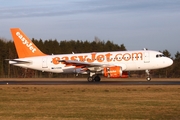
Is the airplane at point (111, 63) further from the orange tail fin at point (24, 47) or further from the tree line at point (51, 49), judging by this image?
the tree line at point (51, 49)

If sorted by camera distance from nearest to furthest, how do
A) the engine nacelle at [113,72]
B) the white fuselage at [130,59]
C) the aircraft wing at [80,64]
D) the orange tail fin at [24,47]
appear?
the engine nacelle at [113,72], the aircraft wing at [80,64], the white fuselage at [130,59], the orange tail fin at [24,47]

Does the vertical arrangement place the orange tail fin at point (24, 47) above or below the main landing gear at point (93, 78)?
above

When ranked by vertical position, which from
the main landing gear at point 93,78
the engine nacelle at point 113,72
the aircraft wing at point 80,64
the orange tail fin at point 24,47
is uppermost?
the orange tail fin at point 24,47

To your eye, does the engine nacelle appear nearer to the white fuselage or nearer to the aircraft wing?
the aircraft wing

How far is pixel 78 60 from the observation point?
1829 inches

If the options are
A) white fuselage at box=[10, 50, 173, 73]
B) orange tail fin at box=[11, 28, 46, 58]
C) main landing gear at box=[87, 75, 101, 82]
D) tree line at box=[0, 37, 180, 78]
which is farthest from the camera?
tree line at box=[0, 37, 180, 78]

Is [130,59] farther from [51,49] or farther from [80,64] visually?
[51,49]

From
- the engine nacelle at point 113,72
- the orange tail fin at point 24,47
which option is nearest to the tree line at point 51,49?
the orange tail fin at point 24,47

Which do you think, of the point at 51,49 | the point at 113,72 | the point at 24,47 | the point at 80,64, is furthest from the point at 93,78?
the point at 51,49

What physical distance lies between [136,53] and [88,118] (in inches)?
1181

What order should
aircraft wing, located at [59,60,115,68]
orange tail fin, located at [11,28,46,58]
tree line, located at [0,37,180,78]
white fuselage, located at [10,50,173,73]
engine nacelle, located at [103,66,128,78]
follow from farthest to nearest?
tree line, located at [0,37,180,78] < orange tail fin, located at [11,28,46,58] < white fuselage, located at [10,50,173,73] < aircraft wing, located at [59,60,115,68] < engine nacelle, located at [103,66,128,78]

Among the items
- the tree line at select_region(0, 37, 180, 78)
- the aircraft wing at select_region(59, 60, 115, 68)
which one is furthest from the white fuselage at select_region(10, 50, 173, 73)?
the tree line at select_region(0, 37, 180, 78)

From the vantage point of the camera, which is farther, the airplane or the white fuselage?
the white fuselage

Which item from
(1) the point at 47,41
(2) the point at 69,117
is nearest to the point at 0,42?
(1) the point at 47,41
